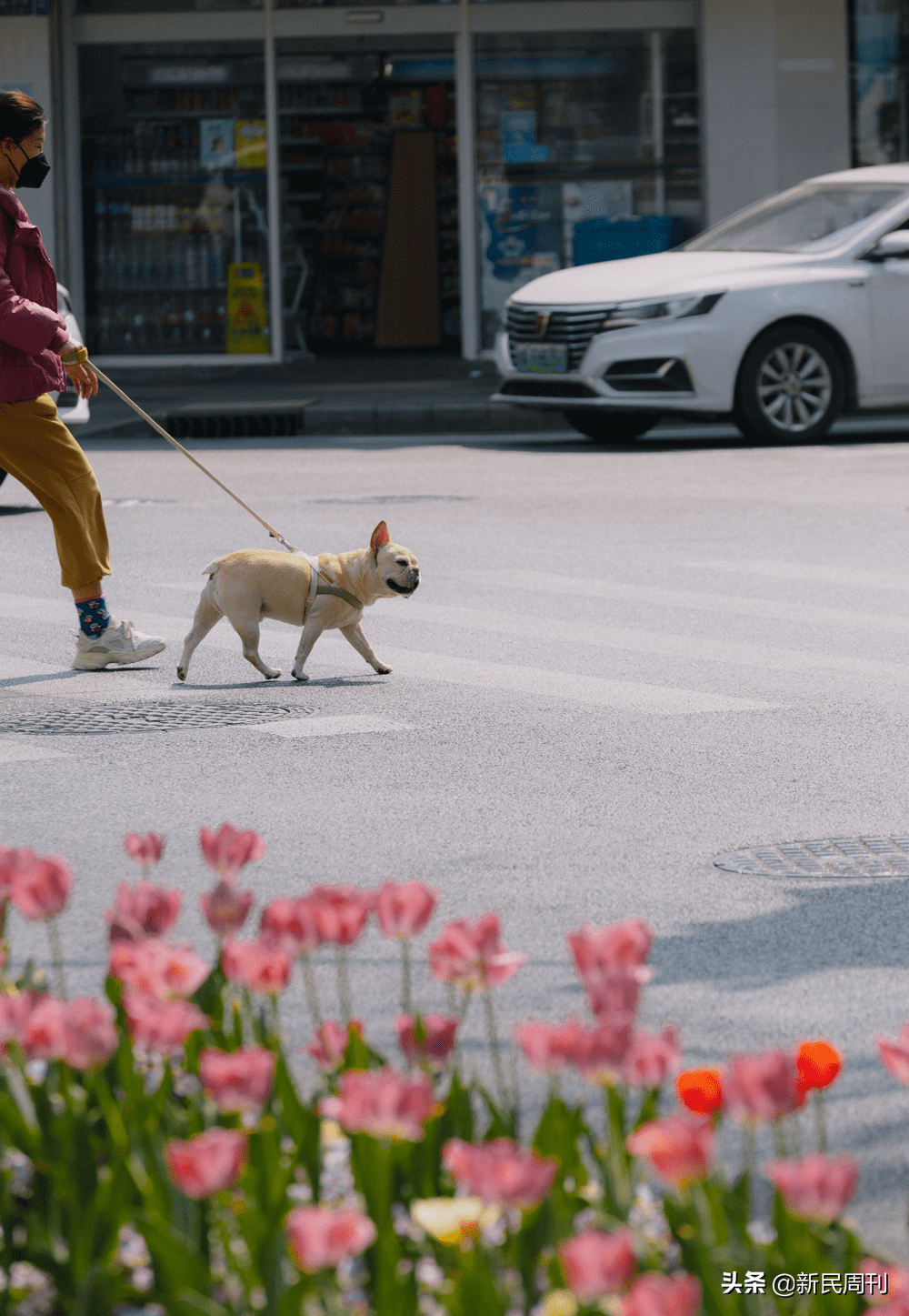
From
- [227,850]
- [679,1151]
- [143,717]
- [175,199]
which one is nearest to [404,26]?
[175,199]

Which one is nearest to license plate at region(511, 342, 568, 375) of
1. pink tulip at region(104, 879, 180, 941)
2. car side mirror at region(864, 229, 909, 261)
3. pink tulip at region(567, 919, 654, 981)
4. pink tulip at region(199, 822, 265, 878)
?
car side mirror at region(864, 229, 909, 261)

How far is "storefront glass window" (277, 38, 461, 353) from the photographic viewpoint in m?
23.2

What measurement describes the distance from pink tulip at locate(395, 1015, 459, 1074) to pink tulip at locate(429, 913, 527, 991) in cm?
6

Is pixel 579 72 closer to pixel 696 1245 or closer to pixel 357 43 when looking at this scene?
pixel 357 43

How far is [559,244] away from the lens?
2231 centimetres

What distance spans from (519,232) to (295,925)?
2056 cm

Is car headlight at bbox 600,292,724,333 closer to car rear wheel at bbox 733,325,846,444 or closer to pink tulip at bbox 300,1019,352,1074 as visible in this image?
car rear wheel at bbox 733,325,846,444

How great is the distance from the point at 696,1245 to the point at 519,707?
443 cm

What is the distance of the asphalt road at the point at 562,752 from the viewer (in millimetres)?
3826

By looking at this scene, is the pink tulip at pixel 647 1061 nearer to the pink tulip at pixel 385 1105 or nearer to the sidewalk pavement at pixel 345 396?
the pink tulip at pixel 385 1105

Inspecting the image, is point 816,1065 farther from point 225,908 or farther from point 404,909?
point 225,908

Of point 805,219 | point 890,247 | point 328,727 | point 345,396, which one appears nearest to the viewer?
point 328,727

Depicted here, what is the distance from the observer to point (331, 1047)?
235cm

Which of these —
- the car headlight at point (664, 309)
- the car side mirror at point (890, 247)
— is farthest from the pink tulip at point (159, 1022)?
the car side mirror at point (890, 247)
